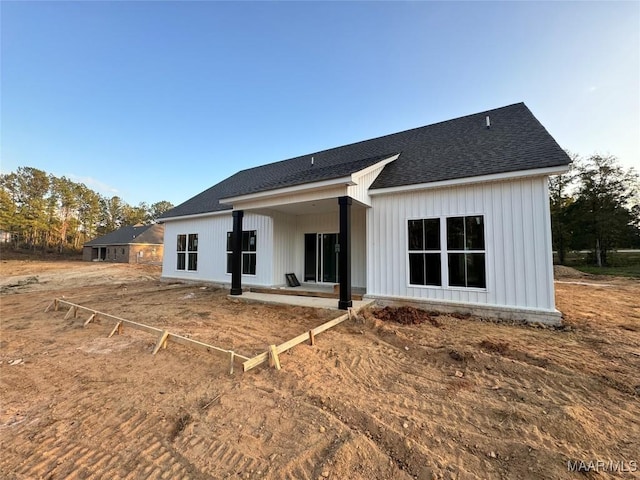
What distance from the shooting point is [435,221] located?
7.11 metres

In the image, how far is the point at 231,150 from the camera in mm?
19406

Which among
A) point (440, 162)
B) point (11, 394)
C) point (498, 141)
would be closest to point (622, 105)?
point (498, 141)

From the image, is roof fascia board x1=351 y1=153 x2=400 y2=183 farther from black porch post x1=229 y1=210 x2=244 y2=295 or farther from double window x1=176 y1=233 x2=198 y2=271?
double window x1=176 y1=233 x2=198 y2=271

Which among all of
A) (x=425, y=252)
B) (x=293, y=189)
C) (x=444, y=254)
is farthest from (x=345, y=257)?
(x=444, y=254)

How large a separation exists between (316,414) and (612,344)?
18.7 feet

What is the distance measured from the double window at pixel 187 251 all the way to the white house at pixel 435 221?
3.60 m

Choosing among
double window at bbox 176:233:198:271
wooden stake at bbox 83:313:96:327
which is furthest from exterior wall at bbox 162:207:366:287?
wooden stake at bbox 83:313:96:327

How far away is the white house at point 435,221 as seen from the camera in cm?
607

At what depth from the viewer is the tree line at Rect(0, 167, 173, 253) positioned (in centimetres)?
3881

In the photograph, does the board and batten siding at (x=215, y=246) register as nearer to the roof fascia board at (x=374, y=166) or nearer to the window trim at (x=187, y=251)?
the window trim at (x=187, y=251)

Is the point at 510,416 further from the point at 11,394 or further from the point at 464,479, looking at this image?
the point at 11,394

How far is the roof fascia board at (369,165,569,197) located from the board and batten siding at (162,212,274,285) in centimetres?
508

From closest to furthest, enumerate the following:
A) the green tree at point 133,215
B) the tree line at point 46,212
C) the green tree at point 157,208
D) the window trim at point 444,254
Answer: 1. the window trim at point 444,254
2. the tree line at point 46,212
3. the green tree at point 133,215
4. the green tree at point 157,208

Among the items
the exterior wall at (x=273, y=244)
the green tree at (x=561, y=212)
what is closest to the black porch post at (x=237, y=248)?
the exterior wall at (x=273, y=244)
